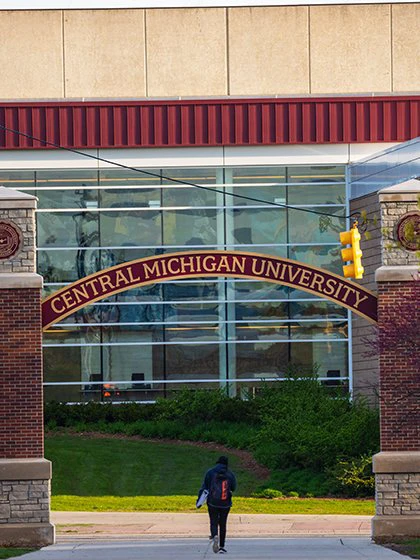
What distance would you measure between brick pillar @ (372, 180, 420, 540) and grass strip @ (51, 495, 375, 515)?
15.1 feet

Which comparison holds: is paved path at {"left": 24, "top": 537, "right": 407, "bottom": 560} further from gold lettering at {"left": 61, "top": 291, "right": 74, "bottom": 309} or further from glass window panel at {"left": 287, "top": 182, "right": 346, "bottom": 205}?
glass window panel at {"left": 287, "top": 182, "right": 346, "bottom": 205}

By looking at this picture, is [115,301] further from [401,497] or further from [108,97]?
[401,497]

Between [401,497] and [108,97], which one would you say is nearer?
[401,497]

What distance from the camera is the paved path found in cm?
2228

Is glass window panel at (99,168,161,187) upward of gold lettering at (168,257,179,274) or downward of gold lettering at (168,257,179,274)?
upward

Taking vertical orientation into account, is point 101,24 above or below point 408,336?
above

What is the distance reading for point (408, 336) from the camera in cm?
2369

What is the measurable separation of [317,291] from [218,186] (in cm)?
1486

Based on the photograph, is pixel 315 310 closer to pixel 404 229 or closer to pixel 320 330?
pixel 320 330

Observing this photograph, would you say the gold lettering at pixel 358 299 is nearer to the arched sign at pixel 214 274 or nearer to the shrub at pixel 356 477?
the arched sign at pixel 214 274

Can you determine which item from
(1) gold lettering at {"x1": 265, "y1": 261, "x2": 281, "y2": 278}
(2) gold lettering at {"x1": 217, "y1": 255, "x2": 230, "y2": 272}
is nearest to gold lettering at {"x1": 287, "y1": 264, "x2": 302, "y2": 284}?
(1) gold lettering at {"x1": 265, "y1": 261, "x2": 281, "y2": 278}

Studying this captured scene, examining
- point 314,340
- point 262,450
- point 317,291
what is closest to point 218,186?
point 314,340

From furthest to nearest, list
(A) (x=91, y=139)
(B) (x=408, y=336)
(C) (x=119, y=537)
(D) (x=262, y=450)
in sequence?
(A) (x=91, y=139) → (D) (x=262, y=450) → (C) (x=119, y=537) → (B) (x=408, y=336)

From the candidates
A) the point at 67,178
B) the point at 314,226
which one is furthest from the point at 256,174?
the point at 67,178
